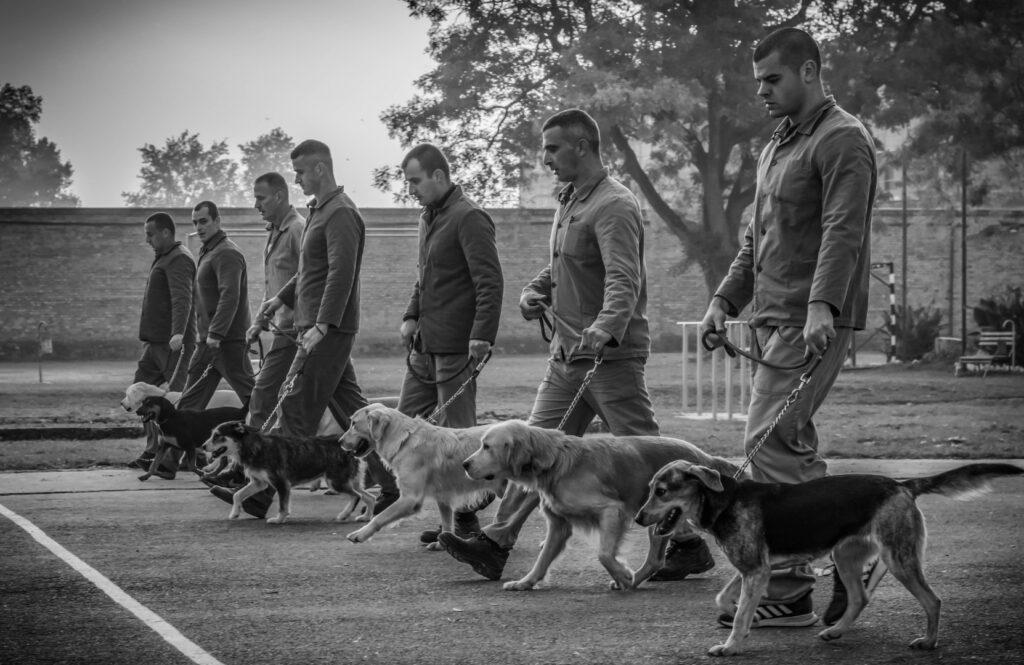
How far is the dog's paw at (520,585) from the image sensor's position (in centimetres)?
655

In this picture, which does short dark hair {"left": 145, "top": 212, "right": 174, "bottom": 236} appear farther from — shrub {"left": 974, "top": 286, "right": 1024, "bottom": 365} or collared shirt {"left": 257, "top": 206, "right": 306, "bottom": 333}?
shrub {"left": 974, "top": 286, "right": 1024, "bottom": 365}

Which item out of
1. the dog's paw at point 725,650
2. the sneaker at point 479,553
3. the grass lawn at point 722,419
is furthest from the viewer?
the grass lawn at point 722,419

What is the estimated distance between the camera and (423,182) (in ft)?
27.2

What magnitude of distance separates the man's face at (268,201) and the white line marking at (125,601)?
311cm

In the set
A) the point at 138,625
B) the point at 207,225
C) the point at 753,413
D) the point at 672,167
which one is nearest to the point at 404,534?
the point at 138,625

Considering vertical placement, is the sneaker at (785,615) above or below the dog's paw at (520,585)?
above

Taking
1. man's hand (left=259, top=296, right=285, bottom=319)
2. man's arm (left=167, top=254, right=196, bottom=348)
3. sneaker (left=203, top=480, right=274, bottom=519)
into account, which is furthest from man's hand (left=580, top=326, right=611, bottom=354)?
man's arm (left=167, top=254, right=196, bottom=348)

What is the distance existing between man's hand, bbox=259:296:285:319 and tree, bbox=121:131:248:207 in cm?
7043

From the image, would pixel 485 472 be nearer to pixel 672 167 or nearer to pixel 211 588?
pixel 211 588

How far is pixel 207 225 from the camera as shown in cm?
1259

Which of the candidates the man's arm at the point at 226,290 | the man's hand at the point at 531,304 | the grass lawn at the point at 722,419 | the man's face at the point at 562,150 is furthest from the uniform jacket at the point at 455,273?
the grass lawn at the point at 722,419

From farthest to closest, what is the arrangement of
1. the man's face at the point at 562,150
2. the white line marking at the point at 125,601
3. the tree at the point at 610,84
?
1. the tree at the point at 610,84
2. the man's face at the point at 562,150
3. the white line marking at the point at 125,601

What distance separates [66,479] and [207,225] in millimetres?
2738

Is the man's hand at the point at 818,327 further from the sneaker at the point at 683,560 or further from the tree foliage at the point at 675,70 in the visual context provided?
the tree foliage at the point at 675,70
